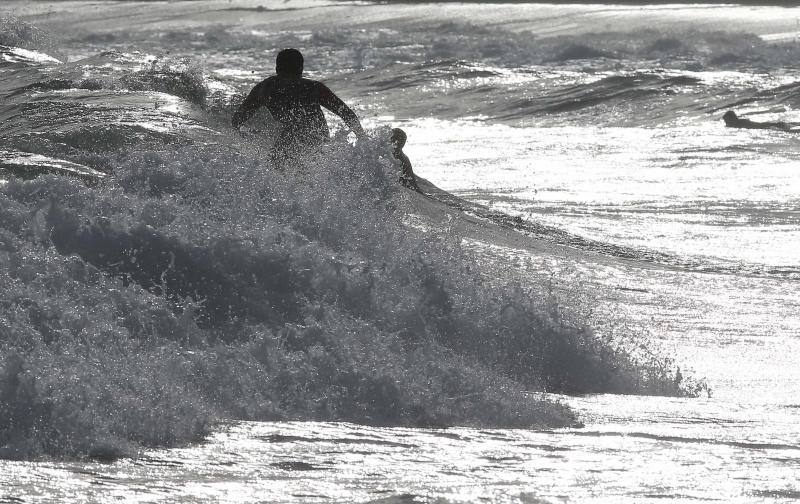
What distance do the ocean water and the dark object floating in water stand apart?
3 centimetres

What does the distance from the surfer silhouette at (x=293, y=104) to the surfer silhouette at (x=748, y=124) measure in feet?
45.0

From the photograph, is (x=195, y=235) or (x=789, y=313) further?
(x=789, y=313)

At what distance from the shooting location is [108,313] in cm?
594

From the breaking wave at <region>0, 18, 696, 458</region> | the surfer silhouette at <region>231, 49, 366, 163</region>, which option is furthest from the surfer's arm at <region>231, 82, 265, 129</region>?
the breaking wave at <region>0, 18, 696, 458</region>

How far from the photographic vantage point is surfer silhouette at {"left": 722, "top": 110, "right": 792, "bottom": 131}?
72.2ft

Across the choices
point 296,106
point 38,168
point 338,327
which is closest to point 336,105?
point 296,106

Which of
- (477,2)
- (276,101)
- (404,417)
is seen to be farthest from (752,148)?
(477,2)

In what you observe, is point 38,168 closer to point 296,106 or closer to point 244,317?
point 296,106

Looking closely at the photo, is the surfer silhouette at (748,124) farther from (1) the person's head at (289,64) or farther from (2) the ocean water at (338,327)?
(1) the person's head at (289,64)

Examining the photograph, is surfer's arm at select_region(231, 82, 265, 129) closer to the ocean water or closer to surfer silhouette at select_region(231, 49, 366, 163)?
surfer silhouette at select_region(231, 49, 366, 163)

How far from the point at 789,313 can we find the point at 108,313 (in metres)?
4.77

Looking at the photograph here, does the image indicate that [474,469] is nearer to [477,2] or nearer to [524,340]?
[524,340]

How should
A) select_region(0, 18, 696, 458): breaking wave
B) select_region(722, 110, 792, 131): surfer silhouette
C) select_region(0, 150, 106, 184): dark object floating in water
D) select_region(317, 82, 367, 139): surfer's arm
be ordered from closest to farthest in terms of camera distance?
select_region(0, 18, 696, 458): breaking wave → select_region(0, 150, 106, 184): dark object floating in water → select_region(317, 82, 367, 139): surfer's arm → select_region(722, 110, 792, 131): surfer silhouette

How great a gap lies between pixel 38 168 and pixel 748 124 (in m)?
15.8
